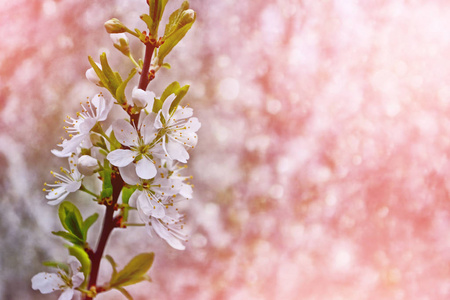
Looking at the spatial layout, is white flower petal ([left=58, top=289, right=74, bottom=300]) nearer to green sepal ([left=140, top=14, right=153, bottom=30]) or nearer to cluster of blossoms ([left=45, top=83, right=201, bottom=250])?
cluster of blossoms ([left=45, top=83, right=201, bottom=250])

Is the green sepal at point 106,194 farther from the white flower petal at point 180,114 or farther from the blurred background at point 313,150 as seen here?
the blurred background at point 313,150

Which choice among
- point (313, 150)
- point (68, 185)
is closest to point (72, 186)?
point (68, 185)

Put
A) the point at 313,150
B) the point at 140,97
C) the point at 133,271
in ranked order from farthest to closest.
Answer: the point at 313,150
the point at 133,271
the point at 140,97

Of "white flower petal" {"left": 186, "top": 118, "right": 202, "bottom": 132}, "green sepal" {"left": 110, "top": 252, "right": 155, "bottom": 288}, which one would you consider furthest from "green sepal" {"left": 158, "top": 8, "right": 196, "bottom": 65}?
"green sepal" {"left": 110, "top": 252, "right": 155, "bottom": 288}

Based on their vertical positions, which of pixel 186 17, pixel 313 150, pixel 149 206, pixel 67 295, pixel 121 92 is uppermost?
pixel 313 150

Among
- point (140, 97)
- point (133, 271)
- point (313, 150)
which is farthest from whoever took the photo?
point (313, 150)

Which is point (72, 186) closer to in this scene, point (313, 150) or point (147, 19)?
point (147, 19)
